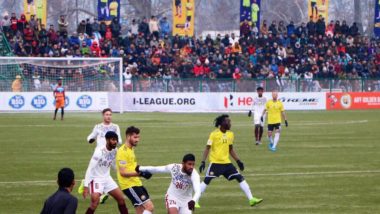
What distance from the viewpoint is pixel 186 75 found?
57.4 metres

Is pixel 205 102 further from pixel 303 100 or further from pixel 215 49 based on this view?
pixel 303 100

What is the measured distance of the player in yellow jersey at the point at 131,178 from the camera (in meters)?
14.9

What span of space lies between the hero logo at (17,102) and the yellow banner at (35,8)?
8.95 metres

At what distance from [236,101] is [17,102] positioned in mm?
14184

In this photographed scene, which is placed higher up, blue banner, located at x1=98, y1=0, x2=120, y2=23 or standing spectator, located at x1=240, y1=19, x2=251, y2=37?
blue banner, located at x1=98, y1=0, x2=120, y2=23

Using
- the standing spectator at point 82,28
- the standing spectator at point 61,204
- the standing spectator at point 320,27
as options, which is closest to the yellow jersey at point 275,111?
the standing spectator at point 61,204

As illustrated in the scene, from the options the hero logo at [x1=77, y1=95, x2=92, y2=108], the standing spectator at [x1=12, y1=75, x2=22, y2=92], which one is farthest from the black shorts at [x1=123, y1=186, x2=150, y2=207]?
the hero logo at [x1=77, y1=95, x2=92, y2=108]

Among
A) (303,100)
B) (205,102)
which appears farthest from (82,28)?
(303,100)

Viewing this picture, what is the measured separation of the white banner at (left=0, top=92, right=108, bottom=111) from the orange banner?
15.9m

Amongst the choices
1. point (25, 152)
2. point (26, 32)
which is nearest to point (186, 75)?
point (26, 32)

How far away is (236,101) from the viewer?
5753 centimetres

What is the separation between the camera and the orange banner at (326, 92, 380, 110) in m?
59.8

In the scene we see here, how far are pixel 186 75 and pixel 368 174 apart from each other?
3464 centimetres

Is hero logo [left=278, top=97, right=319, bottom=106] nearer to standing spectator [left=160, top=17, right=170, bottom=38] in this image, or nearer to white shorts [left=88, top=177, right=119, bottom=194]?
standing spectator [left=160, top=17, right=170, bottom=38]
